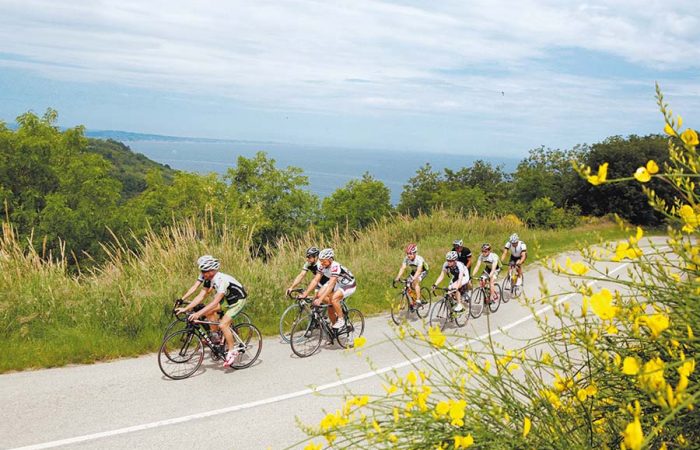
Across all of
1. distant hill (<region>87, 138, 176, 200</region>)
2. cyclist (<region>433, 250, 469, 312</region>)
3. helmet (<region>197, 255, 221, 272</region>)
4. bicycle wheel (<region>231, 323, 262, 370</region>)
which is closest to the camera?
helmet (<region>197, 255, 221, 272</region>)

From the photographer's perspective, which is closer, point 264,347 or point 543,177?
point 264,347

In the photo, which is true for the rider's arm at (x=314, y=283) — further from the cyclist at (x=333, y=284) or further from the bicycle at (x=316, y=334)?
the bicycle at (x=316, y=334)

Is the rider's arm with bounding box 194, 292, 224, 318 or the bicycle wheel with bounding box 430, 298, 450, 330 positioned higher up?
the rider's arm with bounding box 194, 292, 224, 318

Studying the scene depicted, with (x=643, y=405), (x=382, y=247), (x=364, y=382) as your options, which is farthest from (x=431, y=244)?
(x=643, y=405)

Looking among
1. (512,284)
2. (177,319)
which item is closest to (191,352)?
(177,319)

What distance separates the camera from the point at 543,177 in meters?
54.2

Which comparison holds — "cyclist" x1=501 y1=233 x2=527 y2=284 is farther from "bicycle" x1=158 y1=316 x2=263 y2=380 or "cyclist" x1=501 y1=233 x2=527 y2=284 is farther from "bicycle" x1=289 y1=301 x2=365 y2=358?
"bicycle" x1=158 y1=316 x2=263 y2=380

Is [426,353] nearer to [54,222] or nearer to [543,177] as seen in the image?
[54,222]

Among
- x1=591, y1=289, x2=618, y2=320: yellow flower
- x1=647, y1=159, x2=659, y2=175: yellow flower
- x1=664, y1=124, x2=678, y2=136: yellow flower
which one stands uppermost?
x1=664, y1=124, x2=678, y2=136: yellow flower

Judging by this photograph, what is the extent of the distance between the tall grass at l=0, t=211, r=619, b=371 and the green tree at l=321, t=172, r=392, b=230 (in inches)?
1550

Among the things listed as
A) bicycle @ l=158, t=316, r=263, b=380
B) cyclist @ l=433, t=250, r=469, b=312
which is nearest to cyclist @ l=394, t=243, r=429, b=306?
cyclist @ l=433, t=250, r=469, b=312

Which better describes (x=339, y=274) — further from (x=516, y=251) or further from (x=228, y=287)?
(x=516, y=251)

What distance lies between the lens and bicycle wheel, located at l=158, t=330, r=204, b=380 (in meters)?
8.52

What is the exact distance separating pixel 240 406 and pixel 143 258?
6478mm
